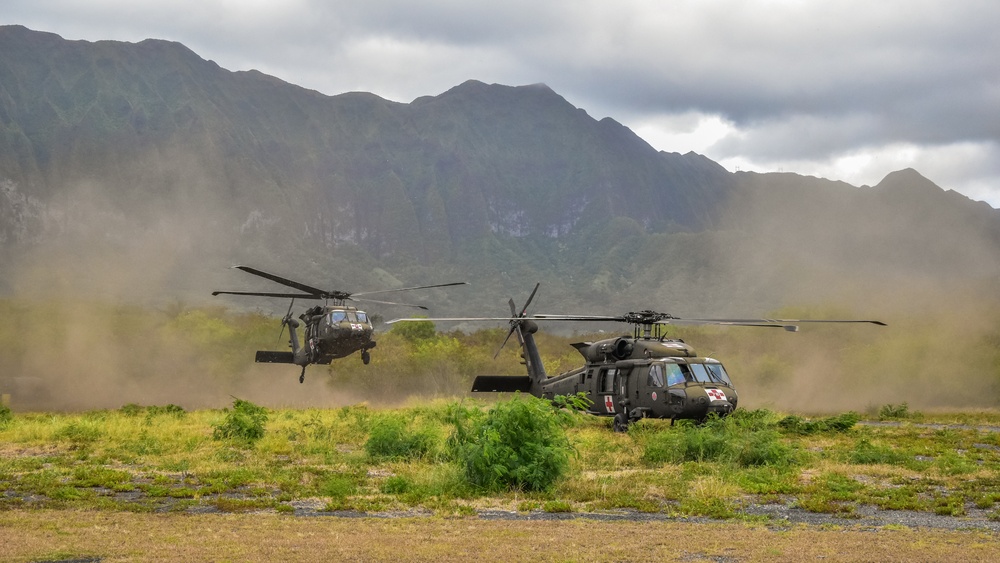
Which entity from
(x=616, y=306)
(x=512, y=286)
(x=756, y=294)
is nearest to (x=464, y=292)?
(x=512, y=286)

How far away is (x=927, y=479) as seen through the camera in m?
20.6

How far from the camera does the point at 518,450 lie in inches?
751

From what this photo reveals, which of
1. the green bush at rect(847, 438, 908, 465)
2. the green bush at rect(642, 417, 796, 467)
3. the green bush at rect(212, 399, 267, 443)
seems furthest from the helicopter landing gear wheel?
the green bush at rect(212, 399, 267, 443)

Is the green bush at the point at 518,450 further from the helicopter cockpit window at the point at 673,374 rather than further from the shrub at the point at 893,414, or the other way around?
the shrub at the point at 893,414

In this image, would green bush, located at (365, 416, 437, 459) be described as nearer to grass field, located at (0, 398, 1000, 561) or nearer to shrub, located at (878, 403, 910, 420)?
grass field, located at (0, 398, 1000, 561)

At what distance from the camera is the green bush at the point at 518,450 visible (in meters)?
18.6

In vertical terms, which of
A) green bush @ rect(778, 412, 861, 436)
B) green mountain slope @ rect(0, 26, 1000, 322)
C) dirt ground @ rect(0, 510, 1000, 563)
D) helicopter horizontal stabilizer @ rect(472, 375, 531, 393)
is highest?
green mountain slope @ rect(0, 26, 1000, 322)

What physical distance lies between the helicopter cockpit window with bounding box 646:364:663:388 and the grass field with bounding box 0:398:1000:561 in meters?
1.33

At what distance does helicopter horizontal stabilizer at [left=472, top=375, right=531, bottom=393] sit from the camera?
38156mm

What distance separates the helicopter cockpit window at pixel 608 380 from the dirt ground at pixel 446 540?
57.9 feet

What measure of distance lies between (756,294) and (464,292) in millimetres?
48227

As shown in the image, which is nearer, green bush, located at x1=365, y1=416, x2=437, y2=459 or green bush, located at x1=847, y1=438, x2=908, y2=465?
green bush, located at x1=847, y1=438, x2=908, y2=465

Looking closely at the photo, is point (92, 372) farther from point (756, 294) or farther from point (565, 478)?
point (756, 294)

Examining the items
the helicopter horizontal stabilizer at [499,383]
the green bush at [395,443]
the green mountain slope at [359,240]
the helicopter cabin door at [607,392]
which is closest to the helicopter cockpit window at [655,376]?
the helicopter cabin door at [607,392]
